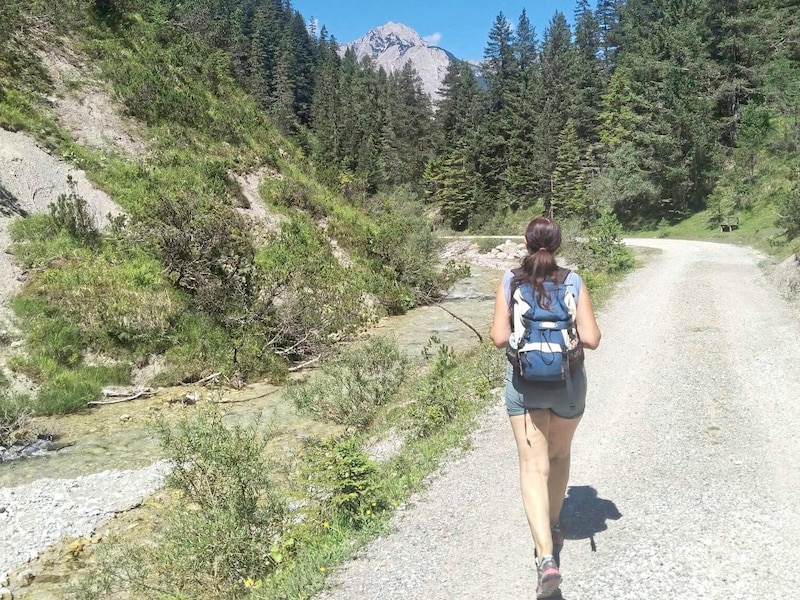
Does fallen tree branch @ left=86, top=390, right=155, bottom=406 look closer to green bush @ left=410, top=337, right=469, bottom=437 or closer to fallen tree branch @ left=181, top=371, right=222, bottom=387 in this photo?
fallen tree branch @ left=181, top=371, right=222, bottom=387

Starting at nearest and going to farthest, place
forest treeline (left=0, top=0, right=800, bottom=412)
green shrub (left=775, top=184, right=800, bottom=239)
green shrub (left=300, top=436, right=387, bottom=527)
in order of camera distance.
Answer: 1. green shrub (left=300, top=436, right=387, bottom=527)
2. forest treeline (left=0, top=0, right=800, bottom=412)
3. green shrub (left=775, top=184, right=800, bottom=239)

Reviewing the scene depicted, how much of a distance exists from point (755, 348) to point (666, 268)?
34.9ft

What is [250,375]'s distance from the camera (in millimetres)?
13469

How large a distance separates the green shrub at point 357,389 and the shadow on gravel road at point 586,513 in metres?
5.07

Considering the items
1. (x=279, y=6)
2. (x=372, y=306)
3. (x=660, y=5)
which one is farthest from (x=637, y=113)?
(x=279, y=6)

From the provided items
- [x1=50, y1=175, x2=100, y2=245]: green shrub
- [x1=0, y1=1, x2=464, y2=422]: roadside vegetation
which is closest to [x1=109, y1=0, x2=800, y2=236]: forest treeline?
[x1=0, y1=1, x2=464, y2=422]: roadside vegetation

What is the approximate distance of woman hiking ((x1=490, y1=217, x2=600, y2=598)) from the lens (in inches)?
138

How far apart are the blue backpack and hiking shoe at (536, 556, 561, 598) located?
1.08m

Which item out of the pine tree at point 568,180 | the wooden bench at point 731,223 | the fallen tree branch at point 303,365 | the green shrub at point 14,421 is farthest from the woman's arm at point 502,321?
the pine tree at point 568,180

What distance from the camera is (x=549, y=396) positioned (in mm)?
3504

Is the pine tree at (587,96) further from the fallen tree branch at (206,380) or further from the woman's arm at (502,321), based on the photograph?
the woman's arm at (502,321)

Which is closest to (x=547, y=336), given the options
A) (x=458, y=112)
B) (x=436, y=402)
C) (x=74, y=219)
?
(x=436, y=402)

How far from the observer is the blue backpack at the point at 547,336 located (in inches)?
135

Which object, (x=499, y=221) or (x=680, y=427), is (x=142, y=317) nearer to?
(x=680, y=427)
